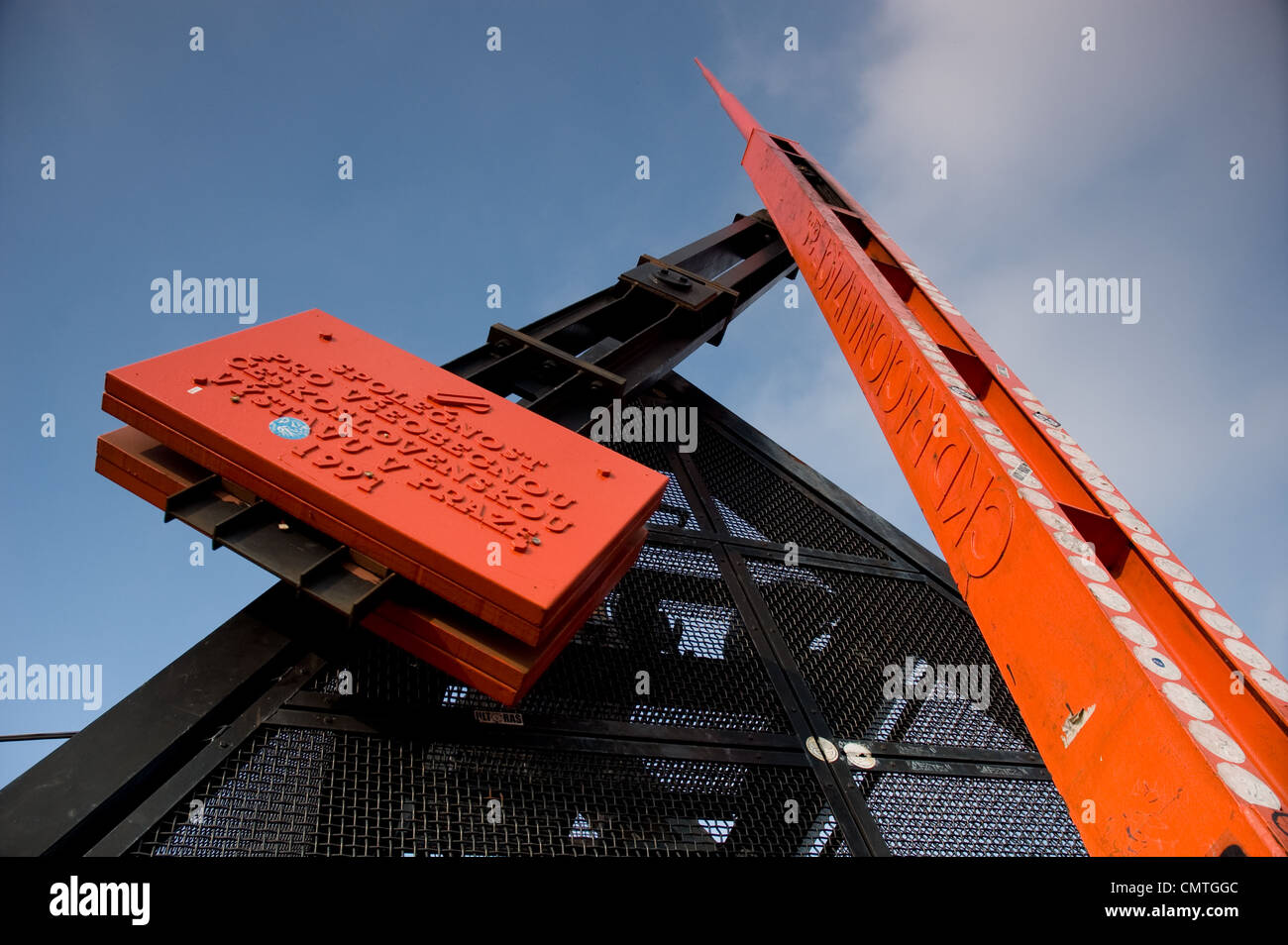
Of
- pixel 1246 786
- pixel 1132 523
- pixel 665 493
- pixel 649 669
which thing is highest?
pixel 1132 523

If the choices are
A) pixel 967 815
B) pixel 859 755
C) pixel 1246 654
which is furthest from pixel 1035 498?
pixel 967 815

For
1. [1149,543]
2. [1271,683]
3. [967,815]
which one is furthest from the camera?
[967,815]

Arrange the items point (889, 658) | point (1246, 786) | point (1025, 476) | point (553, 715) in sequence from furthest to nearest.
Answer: point (889, 658)
point (553, 715)
point (1025, 476)
point (1246, 786)

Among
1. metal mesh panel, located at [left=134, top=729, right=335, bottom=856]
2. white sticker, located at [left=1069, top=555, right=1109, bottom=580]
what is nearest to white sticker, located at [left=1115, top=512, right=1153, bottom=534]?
white sticker, located at [left=1069, top=555, right=1109, bottom=580]

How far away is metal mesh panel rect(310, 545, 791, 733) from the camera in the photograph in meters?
2.76

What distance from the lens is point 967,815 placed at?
10.0ft

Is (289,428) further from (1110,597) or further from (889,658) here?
(889,658)

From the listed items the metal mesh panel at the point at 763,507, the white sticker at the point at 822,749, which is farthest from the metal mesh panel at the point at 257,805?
the metal mesh panel at the point at 763,507

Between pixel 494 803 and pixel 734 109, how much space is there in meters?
7.85

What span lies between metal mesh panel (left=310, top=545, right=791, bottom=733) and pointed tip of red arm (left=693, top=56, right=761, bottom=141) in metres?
5.51

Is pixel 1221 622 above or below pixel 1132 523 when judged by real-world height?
below

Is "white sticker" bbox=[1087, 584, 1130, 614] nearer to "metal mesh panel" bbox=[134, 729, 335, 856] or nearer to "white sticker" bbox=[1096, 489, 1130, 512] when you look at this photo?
"white sticker" bbox=[1096, 489, 1130, 512]

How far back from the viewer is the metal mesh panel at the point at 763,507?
450cm
